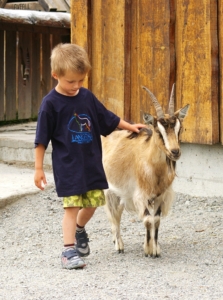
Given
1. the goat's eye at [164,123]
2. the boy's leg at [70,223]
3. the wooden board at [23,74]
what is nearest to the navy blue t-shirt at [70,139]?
the boy's leg at [70,223]

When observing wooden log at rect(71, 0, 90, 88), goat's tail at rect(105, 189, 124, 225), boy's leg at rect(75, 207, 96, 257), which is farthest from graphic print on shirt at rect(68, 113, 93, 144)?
wooden log at rect(71, 0, 90, 88)

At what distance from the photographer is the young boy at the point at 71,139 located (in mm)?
5711

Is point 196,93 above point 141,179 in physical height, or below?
above

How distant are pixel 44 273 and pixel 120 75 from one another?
144 inches

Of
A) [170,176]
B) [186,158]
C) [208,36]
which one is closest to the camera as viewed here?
[170,176]

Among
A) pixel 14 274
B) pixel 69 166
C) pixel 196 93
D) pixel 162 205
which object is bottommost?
pixel 14 274

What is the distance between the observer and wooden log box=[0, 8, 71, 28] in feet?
38.9

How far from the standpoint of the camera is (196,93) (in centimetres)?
810

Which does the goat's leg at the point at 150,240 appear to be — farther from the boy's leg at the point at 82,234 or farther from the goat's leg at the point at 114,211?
the boy's leg at the point at 82,234

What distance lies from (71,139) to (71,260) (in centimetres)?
95

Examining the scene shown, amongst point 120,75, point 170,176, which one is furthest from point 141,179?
point 120,75

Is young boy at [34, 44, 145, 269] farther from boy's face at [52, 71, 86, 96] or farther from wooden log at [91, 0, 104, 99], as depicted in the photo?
wooden log at [91, 0, 104, 99]

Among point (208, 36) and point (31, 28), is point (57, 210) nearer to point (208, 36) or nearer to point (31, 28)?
point (208, 36)

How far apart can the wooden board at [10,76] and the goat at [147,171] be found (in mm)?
6653
